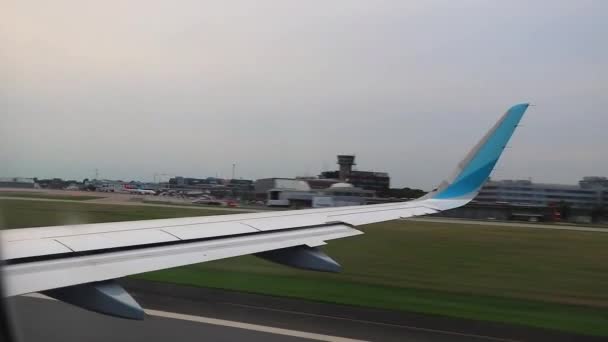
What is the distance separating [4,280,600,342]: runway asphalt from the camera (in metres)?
5.29

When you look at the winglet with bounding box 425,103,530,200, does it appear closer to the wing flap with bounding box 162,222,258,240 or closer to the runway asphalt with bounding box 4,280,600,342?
the runway asphalt with bounding box 4,280,600,342

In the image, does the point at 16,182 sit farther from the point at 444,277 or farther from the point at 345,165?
the point at 345,165

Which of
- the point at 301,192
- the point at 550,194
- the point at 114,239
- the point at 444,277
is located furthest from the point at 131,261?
the point at 550,194

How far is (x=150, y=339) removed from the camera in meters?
5.16

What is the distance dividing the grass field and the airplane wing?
1.25 feet

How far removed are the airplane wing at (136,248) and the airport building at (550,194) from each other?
18.3 meters

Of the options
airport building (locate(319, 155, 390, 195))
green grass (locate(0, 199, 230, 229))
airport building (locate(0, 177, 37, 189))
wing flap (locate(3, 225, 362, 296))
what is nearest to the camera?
wing flap (locate(3, 225, 362, 296))

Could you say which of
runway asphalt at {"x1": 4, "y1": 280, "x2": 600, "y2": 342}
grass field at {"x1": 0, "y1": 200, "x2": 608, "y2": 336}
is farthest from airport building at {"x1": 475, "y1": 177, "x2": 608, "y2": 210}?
runway asphalt at {"x1": 4, "y1": 280, "x2": 600, "y2": 342}

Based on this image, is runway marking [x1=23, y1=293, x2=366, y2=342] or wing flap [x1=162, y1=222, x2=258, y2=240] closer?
wing flap [x1=162, y1=222, x2=258, y2=240]

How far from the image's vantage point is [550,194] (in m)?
28.2

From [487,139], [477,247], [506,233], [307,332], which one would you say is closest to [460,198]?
[487,139]

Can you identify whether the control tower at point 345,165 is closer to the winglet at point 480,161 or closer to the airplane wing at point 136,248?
→ the winglet at point 480,161

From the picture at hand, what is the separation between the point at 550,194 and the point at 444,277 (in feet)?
68.0

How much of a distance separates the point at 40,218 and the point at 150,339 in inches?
319
